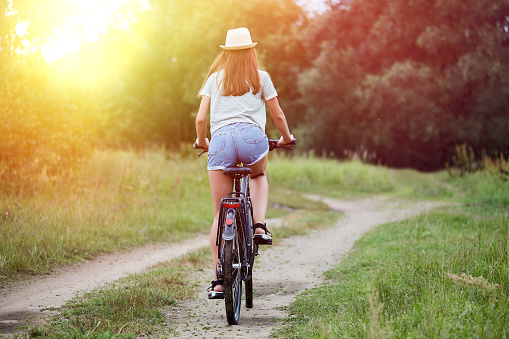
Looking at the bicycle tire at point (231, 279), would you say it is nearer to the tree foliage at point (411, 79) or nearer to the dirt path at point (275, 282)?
the dirt path at point (275, 282)

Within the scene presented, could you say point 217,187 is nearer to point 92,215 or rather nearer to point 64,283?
point 64,283

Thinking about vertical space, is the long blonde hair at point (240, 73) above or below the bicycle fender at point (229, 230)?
above

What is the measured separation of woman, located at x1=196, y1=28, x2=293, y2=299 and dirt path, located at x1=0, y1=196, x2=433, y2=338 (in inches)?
18.4

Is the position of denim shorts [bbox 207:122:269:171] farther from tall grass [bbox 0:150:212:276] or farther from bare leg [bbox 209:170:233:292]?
tall grass [bbox 0:150:212:276]

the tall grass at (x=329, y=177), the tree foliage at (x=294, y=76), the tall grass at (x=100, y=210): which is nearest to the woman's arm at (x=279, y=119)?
the tall grass at (x=100, y=210)

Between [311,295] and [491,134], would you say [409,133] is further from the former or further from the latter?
[311,295]

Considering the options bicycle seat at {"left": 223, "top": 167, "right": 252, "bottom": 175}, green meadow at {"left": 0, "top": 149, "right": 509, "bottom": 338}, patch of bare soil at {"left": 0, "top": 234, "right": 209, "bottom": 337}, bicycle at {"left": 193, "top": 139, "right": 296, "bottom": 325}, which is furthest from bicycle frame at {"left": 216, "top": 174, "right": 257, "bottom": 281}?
patch of bare soil at {"left": 0, "top": 234, "right": 209, "bottom": 337}

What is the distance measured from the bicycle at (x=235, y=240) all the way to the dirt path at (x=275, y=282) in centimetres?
22

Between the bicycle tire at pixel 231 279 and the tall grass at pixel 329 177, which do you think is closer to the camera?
the bicycle tire at pixel 231 279

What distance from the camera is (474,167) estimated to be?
62.7 feet

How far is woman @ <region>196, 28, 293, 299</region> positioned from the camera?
436 centimetres

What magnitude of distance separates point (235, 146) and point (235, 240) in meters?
0.74

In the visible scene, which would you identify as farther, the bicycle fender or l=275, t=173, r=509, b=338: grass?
the bicycle fender

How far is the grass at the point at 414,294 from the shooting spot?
3439 millimetres
